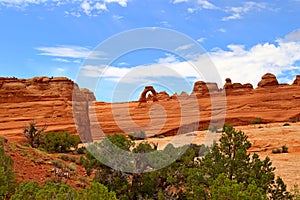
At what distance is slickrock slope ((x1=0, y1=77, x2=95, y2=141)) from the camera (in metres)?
41.3

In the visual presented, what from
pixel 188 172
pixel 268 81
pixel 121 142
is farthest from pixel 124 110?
pixel 188 172

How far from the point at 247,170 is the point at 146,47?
23.5ft

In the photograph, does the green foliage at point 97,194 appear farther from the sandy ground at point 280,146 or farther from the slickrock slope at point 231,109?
the slickrock slope at point 231,109

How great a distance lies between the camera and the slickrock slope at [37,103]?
1628 inches

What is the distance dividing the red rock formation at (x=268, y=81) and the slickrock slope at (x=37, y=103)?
3545 centimetres

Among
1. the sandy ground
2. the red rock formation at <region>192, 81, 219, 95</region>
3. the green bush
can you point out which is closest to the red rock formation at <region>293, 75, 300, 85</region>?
the red rock formation at <region>192, 81, 219, 95</region>

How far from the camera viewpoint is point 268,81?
210 feet

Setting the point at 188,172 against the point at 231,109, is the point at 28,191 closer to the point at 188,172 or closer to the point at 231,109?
the point at 188,172

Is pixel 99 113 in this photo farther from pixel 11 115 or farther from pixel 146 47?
pixel 146 47

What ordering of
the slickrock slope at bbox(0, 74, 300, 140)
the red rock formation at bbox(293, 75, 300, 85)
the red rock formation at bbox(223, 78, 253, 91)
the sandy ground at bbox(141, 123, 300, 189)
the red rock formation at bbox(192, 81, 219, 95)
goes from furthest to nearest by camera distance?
1. the red rock formation at bbox(192, 81, 219, 95)
2. the red rock formation at bbox(223, 78, 253, 91)
3. the red rock formation at bbox(293, 75, 300, 85)
4. the slickrock slope at bbox(0, 74, 300, 140)
5. the sandy ground at bbox(141, 123, 300, 189)

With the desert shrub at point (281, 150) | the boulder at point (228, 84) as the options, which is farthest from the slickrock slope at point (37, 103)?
the boulder at point (228, 84)

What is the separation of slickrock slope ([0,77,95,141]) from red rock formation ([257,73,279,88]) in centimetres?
3545

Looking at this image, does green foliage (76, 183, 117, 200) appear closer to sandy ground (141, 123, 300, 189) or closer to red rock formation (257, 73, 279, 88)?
sandy ground (141, 123, 300, 189)

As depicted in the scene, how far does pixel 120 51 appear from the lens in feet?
46.1
